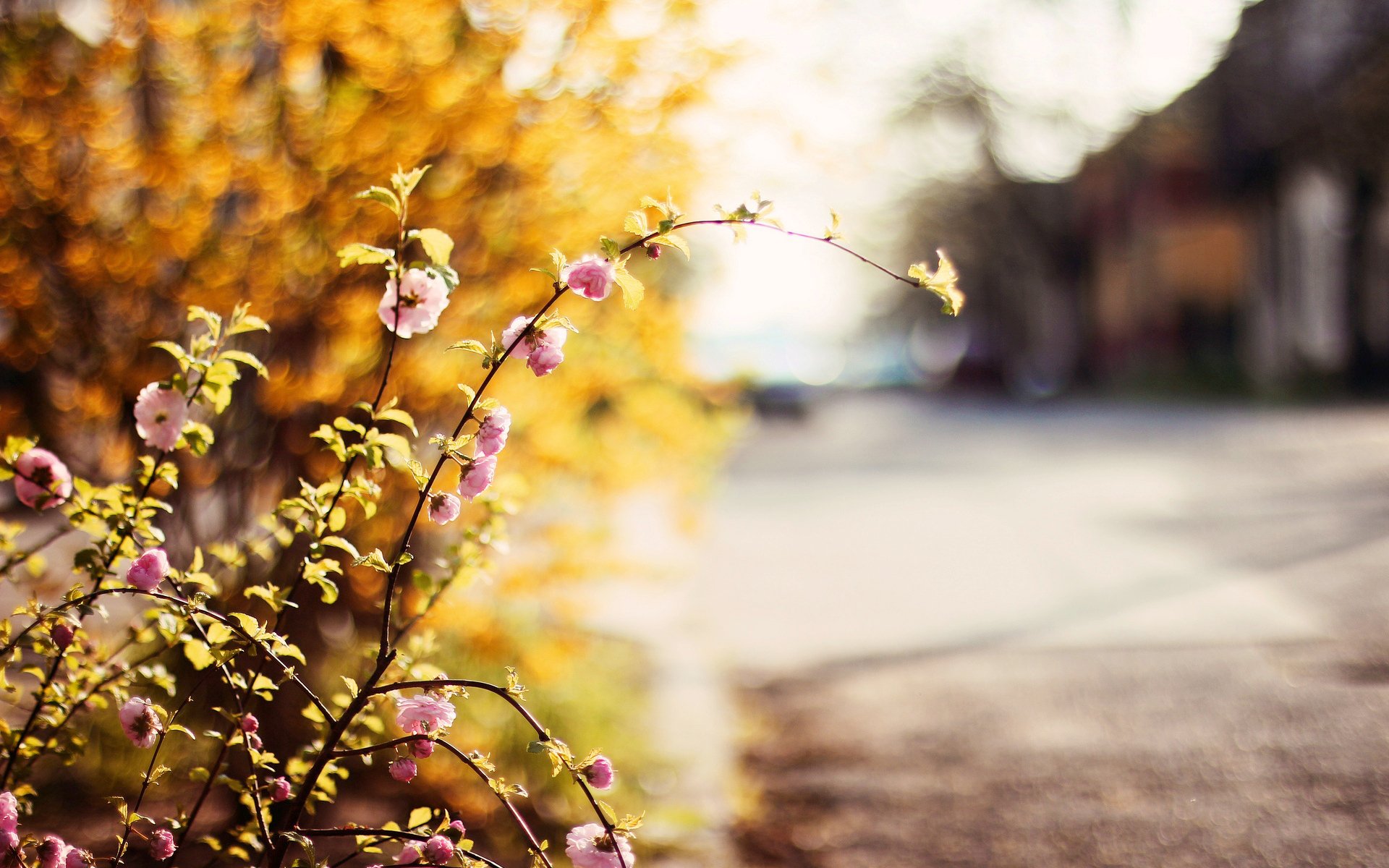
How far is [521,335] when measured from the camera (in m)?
1.68

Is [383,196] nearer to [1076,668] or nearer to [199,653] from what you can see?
[199,653]

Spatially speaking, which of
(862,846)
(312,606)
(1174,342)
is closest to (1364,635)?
(862,846)

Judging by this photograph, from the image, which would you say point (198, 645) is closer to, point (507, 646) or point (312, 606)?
point (507, 646)

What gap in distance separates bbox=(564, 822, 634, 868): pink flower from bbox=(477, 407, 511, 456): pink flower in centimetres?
60

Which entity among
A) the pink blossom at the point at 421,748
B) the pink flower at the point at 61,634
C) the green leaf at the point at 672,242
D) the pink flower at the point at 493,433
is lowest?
the pink blossom at the point at 421,748

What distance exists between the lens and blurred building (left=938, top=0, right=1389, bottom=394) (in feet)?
57.8

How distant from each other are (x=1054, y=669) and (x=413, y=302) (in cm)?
451

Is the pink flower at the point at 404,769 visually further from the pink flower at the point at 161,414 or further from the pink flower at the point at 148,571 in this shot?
the pink flower at the point at 161,414

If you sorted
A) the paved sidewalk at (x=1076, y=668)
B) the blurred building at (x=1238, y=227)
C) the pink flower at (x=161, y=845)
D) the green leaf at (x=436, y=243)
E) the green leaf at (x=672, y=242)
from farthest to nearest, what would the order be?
the blurred building at (x=1238, y=227), the paved sidewalk at (x=1076, y=668), the pink flower at (x=161, y=845), the green leaf at (x=672, y=242), the green leaf at (x=436, y=243)

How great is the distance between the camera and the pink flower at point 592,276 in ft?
5.37

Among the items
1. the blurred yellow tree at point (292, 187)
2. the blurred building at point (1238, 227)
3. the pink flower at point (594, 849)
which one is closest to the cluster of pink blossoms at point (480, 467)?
the pink flower at point (594, 849)

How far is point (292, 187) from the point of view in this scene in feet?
10.8

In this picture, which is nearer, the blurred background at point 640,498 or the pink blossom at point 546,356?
the pink blossom at point 546,356

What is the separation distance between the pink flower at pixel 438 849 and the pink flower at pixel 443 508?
471 millimetres
